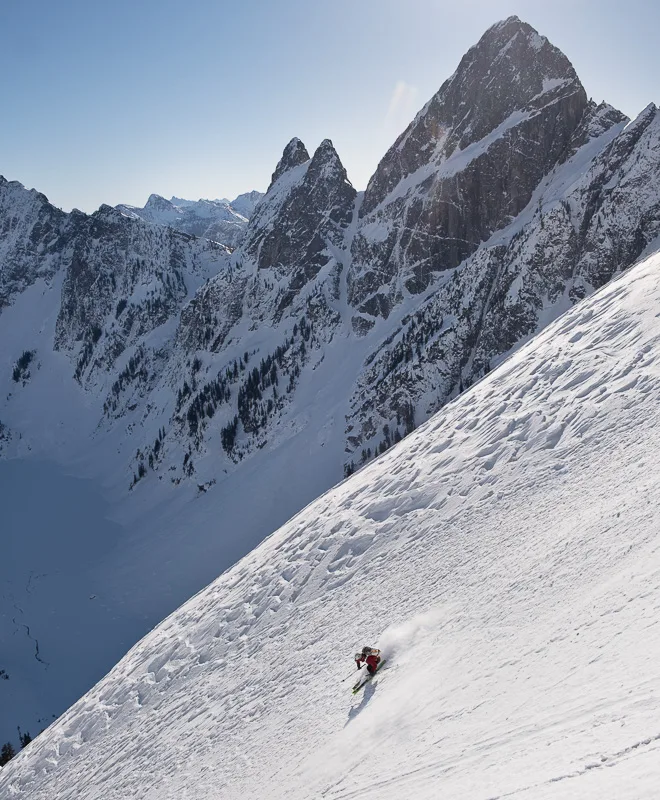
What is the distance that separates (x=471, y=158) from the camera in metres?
101

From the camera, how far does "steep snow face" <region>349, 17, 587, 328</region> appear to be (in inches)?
3812

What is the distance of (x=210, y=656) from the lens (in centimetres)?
2628

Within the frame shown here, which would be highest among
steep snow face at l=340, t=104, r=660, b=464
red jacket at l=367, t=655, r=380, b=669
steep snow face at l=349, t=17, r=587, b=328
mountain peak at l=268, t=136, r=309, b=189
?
mountain peak at l=268, t=136, r=309, b=189

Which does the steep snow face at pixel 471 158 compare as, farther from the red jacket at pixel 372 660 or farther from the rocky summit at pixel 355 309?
the red jacket at pixel 372 660

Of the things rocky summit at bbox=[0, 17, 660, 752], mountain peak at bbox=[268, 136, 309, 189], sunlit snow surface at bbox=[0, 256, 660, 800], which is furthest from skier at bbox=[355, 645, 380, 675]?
mountain peak at bbox=[268, 136, 309, 189]

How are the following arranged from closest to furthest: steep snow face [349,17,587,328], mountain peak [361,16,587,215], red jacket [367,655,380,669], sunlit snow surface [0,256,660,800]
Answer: sunlit snow surface [0,256,660,800], red jacket [367,655,380,669], steep snow face [349,17,587,328], mountain peak [361,16,587,215]

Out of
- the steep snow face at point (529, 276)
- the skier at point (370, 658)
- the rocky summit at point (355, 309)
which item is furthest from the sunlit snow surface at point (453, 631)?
the rocky summit at point (355, 309)

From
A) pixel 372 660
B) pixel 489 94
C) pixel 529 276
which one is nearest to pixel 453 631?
pixel 372 660

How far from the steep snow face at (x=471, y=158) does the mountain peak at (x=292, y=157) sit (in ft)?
122

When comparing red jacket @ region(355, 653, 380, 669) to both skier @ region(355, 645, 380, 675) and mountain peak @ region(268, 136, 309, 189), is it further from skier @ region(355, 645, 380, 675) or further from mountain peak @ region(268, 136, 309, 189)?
mountain peak @ region(268, 136, 309, 189)

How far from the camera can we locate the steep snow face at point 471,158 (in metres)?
96.8

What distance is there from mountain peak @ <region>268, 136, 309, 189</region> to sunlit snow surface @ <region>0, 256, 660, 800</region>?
12602cm

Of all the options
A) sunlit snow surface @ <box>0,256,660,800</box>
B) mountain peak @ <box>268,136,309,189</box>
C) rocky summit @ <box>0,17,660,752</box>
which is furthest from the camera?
mountain peak @ <box>268,136,309,189</box>

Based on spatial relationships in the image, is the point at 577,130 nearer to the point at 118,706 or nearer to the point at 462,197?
the point at 462,197
